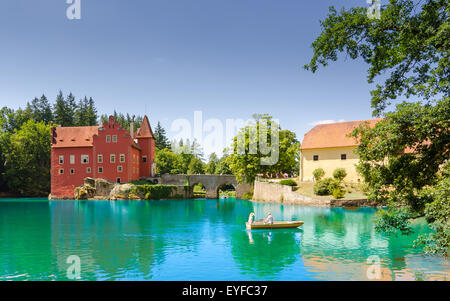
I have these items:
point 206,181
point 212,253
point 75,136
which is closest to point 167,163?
point 206,181

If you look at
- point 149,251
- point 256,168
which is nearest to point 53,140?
point 256,168

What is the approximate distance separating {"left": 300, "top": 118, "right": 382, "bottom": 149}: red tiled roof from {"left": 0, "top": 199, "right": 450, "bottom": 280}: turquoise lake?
22.2 meters

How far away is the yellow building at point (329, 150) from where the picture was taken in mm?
44656

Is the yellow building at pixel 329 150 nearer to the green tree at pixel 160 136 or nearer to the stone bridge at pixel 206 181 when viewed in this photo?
the stone bridge at pixel 206 181

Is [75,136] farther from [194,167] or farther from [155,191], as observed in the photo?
[194,167]

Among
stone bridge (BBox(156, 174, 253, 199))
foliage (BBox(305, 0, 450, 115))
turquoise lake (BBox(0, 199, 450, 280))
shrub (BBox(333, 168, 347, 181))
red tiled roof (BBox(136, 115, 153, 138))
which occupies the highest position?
red tiled roof (BBox(136, 115, 153, 138))

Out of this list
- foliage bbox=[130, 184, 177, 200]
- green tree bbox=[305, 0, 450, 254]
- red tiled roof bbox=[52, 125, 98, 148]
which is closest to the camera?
green tree bbox=[305, 0, 450, 254]

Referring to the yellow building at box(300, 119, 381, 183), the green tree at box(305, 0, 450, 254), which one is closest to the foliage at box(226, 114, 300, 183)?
the yellow building at box(300, 119, 381, 183)

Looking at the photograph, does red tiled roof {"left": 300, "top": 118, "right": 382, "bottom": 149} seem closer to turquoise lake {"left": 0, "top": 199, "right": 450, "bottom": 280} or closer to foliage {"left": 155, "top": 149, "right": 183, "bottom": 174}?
turquoise lake {"left": 0, "top": 199, "right": 450, "bottom": 280}

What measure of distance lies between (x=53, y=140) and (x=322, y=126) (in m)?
46.3

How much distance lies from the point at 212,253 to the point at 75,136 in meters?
54.8

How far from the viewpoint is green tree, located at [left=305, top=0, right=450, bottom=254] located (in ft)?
31.9

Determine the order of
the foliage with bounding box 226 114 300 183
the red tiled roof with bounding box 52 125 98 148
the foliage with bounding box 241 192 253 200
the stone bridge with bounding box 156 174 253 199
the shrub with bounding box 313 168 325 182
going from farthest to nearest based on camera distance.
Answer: the red tiled roof with bounding box 52 125 98 148
the stone bridge with bounding box 156 174 253 199
the foliage with bounding box 241 192 253 200
the foliage with bounding box 226 114 300 183
the shrub with bounding box 313 168 325 182

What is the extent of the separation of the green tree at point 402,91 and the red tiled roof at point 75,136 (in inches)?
2282
